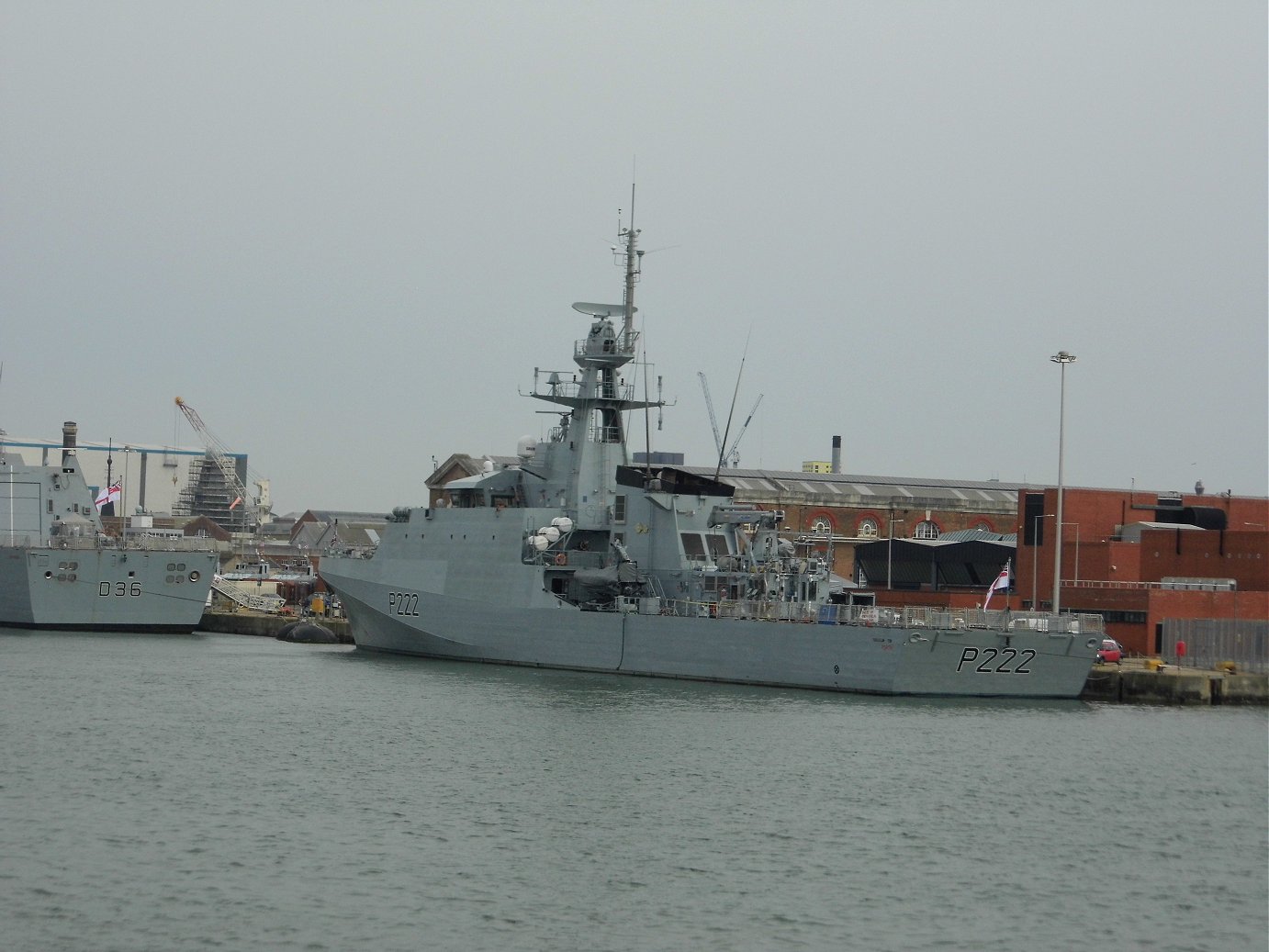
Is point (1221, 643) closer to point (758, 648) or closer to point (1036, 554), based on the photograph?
point (1036, 554)

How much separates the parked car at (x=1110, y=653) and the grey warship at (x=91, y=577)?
26.6 meters

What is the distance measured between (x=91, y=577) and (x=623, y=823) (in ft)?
104

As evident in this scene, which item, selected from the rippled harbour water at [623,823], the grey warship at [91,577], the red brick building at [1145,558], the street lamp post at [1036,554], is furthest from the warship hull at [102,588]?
the red brick building at [1145,558]

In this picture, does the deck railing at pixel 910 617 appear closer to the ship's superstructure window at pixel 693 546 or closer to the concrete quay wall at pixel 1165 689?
the concrete quay wall at pixel 1165 689

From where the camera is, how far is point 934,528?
6153 cm

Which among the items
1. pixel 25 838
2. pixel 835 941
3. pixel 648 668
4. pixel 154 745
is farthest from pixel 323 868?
pixel 648 668

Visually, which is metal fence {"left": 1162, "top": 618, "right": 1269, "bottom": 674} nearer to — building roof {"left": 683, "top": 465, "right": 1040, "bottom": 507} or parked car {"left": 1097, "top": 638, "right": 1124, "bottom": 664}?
parked car {"left": 1097, "top": 638, "right": 1124, "bottom": 664}

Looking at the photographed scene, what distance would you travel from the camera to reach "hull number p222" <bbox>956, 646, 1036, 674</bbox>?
2970 centimetres

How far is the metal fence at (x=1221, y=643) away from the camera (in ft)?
114

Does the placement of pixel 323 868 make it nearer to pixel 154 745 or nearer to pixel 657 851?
pixel 657 851

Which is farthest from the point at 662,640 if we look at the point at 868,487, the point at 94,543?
the point at 868,487

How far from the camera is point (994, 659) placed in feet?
97.7

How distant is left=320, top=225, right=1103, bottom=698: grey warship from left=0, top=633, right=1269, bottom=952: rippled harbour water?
48.1 inches

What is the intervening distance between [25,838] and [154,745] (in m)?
6.13
